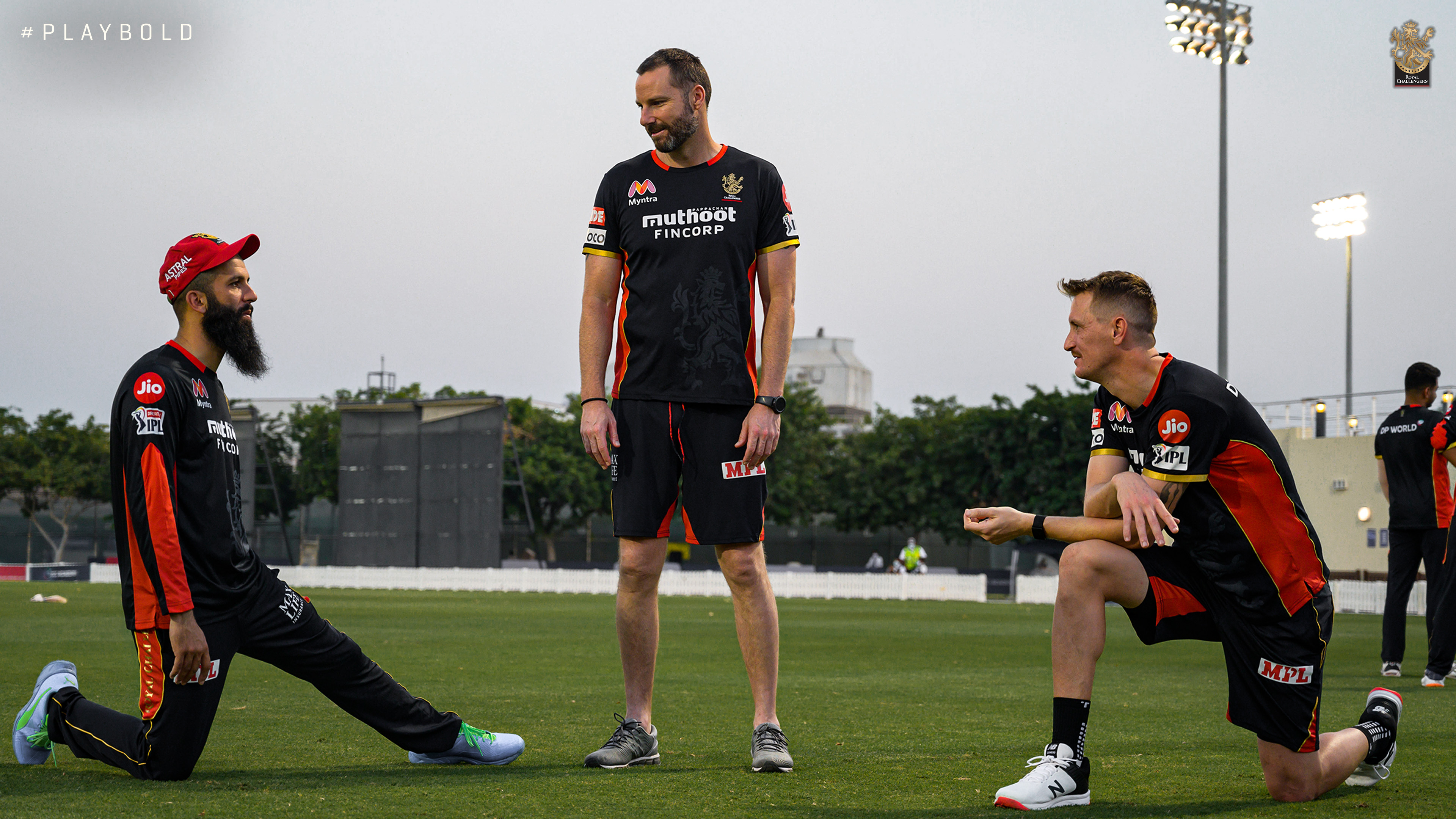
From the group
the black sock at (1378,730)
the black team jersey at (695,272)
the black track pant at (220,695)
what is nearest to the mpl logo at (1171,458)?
the black sock at (1378,730)

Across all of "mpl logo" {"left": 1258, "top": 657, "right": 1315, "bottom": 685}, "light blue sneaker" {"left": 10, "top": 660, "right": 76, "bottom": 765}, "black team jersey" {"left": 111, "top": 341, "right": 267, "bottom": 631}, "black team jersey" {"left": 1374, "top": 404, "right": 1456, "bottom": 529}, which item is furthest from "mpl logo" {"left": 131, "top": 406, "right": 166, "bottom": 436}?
"black team jersey" {"left": 1374, "top": 404, "right": 1456, "bottom": 529}

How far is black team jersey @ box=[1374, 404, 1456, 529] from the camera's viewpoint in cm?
847

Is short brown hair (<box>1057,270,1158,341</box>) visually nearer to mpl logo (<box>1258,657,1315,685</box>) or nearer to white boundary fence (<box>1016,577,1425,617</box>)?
mpl logo (<box>1258,657,1315,685</box>)

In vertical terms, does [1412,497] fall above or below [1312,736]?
above

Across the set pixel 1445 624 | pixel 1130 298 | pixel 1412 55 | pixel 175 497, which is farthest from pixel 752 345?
pixel 1412 55

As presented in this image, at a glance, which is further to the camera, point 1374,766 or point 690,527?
point 690,527

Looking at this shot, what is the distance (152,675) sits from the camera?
13.1ft

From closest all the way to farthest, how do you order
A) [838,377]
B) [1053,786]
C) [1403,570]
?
Result: [1053,786], [1403,570], [838,377]

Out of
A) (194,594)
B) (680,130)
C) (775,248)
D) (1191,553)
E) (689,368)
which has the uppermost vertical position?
(680,130)

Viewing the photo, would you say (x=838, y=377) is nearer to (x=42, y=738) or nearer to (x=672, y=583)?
(x=672, y=583)

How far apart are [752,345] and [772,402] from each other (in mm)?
259

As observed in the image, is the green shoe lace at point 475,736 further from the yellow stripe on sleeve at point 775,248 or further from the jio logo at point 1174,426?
the jio logo at point 1174,426

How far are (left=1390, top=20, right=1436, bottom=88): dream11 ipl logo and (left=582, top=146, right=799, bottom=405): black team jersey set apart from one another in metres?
32.3

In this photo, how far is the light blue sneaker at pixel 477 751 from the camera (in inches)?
171
